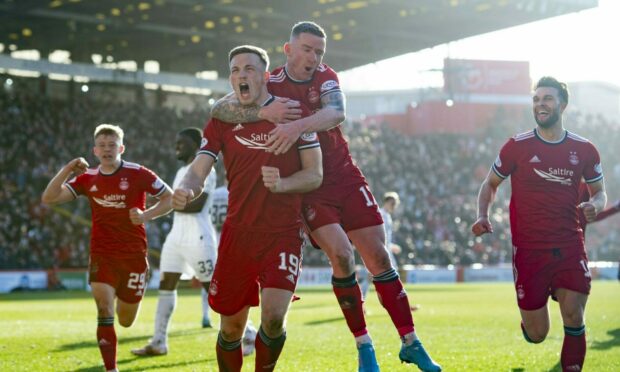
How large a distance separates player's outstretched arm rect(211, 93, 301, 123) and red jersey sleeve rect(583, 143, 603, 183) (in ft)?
10.3

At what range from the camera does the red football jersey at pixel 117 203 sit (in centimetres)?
962

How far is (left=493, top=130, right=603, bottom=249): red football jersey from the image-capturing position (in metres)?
8.55

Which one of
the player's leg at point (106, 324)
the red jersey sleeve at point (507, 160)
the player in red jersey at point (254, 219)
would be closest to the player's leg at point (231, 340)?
the player in red jersey at point (254, 219)

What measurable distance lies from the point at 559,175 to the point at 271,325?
10.8 ft

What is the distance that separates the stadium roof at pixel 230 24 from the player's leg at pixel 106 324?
30.9 meters

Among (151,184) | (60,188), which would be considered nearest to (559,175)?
(151,184)

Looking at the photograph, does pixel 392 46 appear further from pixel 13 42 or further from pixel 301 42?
pixel 301 42

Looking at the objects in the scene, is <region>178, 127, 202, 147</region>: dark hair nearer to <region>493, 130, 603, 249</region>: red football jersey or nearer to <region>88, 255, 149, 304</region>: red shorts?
<region>88, 255, 149, 304</region>: red shorts

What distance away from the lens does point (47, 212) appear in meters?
33.9

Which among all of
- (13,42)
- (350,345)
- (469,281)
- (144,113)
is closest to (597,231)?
(469,281)

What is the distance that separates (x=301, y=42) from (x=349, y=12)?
36.1 metres

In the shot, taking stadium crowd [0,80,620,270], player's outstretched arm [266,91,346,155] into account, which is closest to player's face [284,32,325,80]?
player's outstretched arm [266,91,346,155]

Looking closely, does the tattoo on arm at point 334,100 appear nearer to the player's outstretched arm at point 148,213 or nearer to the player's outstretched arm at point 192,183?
the player's outstretched arm at point 192,183

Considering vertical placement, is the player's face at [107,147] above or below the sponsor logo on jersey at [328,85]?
below
